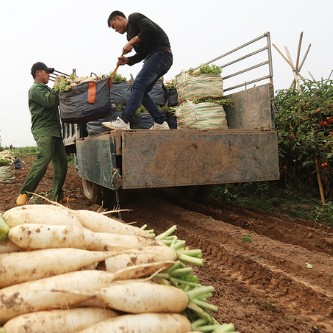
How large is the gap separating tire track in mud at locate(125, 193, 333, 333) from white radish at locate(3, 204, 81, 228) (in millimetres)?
1323

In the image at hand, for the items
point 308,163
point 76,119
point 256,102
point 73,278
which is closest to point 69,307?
point 73,278

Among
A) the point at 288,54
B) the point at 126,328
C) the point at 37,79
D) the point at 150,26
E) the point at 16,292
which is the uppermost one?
the point at 288,54

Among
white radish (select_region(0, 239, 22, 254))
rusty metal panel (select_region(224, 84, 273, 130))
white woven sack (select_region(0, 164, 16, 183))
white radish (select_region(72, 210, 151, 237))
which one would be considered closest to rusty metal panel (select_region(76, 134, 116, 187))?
rusty metal panel (select_region(224, 84, 273, 130))

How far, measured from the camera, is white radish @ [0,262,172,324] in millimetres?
1349

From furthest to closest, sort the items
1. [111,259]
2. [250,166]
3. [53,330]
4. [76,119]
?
[76,119] → [250,166] → [111,259] → [53,330]

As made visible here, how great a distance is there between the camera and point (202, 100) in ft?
19.2

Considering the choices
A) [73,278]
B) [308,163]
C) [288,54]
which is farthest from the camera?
[288,54]

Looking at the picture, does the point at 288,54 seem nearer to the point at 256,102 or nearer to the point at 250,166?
the point at 256,102

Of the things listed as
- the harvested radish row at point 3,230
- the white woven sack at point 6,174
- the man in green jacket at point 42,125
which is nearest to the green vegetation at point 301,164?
the man in green jacket at point 42,125

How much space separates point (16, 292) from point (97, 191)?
15.8 ft

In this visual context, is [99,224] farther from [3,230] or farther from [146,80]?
[146,80]

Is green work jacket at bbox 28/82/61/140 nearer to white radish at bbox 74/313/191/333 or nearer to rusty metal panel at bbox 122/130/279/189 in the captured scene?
rusty metal panel at bbox 122/130/279/189

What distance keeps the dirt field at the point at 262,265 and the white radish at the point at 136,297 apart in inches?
46.9

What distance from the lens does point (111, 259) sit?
1560 millimetres
